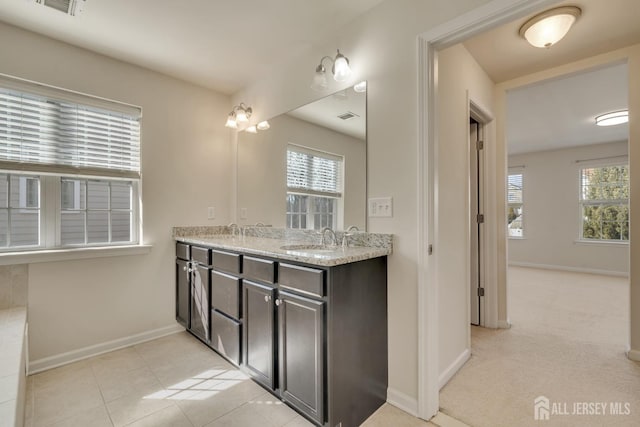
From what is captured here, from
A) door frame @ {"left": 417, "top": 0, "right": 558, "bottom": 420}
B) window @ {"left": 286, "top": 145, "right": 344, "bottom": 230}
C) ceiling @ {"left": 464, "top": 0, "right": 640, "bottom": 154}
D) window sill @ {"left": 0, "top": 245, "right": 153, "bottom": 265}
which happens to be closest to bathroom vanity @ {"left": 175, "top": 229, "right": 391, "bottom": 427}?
door frame @ {"left": 417, "top": 0, "right": 558, "bottom": 420}

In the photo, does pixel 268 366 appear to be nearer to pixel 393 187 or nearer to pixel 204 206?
pixel 393 187

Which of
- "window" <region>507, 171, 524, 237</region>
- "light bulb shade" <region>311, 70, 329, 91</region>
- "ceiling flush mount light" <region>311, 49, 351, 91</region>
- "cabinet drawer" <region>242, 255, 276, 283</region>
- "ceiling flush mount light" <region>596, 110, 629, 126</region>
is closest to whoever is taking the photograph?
"cabinet drawer" <region>242, 255, 276, 283</region>

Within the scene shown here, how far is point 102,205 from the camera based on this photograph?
2.50 metres

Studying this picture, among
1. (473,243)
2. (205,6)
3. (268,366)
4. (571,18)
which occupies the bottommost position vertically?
(268,366)

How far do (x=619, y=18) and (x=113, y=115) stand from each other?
12.6 feet

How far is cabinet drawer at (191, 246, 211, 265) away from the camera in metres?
2.31

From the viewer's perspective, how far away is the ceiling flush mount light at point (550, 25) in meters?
1.81

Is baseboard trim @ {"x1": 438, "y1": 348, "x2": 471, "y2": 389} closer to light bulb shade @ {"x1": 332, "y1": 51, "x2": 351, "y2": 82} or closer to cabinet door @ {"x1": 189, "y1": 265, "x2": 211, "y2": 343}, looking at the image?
cabinet door @ {"x1": 189, "y1": 265, "x2": 211, "y2": 343}

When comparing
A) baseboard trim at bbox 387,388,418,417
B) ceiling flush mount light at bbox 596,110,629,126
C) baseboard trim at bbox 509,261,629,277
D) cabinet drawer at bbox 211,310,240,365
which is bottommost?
baseboard trim at bbox 509,261,629,277

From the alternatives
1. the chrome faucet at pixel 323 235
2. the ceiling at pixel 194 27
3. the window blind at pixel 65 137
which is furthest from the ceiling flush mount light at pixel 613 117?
the window blind at pixel 65 137

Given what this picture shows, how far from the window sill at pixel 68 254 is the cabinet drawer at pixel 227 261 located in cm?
87

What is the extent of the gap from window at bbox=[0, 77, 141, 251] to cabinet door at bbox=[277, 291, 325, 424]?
6.14 feet

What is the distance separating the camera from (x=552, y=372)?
2094 millimetres

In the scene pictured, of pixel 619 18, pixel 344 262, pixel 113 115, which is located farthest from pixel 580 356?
pixel 113 115
